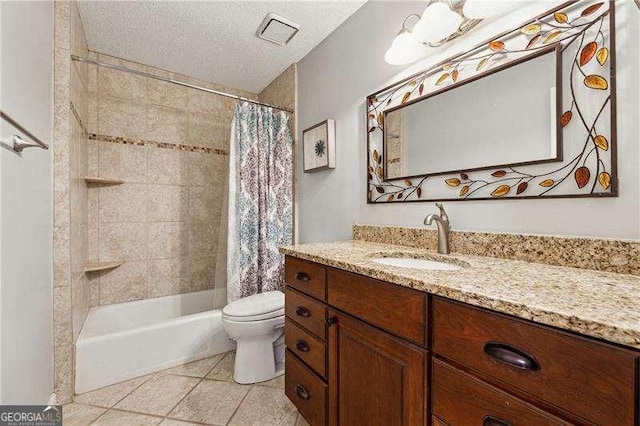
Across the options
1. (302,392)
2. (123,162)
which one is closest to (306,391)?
(302,392)

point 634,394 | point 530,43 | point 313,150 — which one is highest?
point 530,43

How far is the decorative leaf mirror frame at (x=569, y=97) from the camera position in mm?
821

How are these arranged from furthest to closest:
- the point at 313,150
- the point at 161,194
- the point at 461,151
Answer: the point at 161,194
the point at 313,150
the point at 461,151

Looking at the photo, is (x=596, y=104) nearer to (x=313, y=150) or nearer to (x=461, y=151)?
(x=461, y=151)

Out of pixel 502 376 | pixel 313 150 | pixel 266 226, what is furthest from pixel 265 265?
pixel 502 376

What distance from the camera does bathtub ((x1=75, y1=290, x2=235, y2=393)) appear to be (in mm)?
1611

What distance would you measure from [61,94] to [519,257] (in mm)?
2288

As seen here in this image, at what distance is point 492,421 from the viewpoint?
0.59m

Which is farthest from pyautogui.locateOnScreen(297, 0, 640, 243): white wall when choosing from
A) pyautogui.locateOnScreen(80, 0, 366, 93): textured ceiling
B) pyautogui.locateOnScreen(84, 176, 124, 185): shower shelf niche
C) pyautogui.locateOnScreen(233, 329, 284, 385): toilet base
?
pyautogui.locateOnScreen(84, 176, 124, 185): shower shelf niche

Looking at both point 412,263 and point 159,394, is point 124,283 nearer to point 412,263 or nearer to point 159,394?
point 159,394

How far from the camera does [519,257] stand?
970 mm

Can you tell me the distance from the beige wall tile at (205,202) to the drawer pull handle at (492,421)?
2549mm

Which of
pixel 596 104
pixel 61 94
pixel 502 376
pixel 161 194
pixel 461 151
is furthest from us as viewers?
pixel 161 194

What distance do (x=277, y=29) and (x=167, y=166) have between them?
1488 mm
